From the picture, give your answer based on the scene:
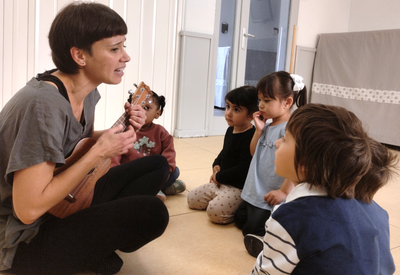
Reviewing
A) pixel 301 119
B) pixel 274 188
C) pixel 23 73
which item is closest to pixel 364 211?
pixel 301 119

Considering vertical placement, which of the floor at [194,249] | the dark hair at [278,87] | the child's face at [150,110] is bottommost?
the floor at [194,249]

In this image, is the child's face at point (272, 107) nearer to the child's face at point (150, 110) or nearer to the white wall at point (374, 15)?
the child's face at point (150, 110)

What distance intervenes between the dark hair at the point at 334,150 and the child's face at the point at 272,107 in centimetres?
74

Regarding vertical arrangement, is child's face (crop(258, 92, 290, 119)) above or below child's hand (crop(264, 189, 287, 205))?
above

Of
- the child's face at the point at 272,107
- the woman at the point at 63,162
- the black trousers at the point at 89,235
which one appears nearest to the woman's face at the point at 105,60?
the woman at the point at 63,162

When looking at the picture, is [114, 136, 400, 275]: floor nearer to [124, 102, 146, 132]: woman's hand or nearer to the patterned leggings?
the patterned leggings

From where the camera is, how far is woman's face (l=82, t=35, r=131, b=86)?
105 centimetres

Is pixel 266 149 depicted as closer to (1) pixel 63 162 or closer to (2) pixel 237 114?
(2) pixel 237 114

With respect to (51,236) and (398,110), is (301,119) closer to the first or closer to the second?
(51,236)

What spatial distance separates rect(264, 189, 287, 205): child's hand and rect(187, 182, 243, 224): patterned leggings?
0.20 meters

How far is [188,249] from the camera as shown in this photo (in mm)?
1353

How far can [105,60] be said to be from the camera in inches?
42.1

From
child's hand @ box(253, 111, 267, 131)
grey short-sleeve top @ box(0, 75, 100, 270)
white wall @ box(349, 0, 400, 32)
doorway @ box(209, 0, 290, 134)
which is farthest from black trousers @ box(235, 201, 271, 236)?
white wall @ box(349, 0, 400, 32)

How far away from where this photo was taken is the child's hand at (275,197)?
144 cm
